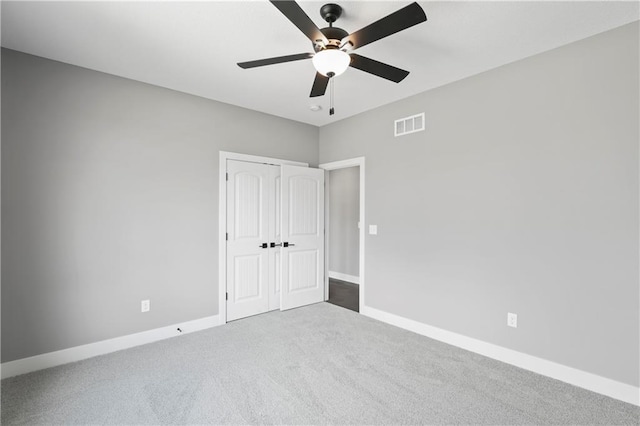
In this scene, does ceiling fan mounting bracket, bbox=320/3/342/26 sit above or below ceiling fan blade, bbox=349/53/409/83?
above

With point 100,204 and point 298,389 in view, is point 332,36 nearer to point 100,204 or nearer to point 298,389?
point 298,389

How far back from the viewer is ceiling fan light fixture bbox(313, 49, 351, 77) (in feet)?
6.30

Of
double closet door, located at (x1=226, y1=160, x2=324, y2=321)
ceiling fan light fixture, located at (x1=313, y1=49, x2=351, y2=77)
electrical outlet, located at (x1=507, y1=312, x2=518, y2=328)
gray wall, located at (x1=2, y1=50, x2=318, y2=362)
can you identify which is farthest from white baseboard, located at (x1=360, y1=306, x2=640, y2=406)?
ceiling fan light fixture, located at (x1=313, y1=49, x2=351, y2=77)

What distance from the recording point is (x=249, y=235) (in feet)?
13.3

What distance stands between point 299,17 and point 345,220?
478cm

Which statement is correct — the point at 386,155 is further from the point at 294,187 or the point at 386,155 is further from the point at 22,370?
the point at 22,370

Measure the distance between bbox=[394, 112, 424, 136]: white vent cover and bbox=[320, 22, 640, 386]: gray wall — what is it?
7 cm

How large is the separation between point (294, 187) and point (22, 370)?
130 inches

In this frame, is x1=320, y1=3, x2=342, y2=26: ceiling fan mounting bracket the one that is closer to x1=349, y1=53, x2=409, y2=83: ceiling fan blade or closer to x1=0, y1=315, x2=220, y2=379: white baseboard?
x1=349, y1=53, x2=409, y2=83: ceiling fan blade

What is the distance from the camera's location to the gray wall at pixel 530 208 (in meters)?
2.30

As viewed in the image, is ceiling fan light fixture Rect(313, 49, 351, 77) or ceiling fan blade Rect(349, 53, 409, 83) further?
ceiling fan blade Rect(349, 53, 409, 83)

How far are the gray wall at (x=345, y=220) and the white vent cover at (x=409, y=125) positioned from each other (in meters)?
2.26

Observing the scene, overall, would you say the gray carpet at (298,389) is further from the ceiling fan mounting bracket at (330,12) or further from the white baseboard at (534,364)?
the ceiling fan mounting bracket at (330,12)

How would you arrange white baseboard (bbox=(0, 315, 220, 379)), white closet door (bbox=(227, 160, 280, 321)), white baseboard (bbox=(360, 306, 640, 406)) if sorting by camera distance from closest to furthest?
1. white baseboard (bbox=(360, 306, 640, 406))
2. white baseboard (bbox=(0, 315, 220, 379))
3. white closet door (bbox=(227, 160, 280, 321))
